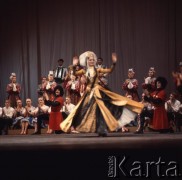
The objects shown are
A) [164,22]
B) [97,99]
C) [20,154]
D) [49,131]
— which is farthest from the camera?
[164,22]

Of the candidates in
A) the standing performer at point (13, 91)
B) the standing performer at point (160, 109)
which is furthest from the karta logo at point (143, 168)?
the standing performer at point (13, 91)

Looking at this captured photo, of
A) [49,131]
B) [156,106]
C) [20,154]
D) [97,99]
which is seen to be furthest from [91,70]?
[20,154]

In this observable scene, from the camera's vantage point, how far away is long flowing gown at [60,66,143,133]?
28.5 ft

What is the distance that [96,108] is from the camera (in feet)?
28.7

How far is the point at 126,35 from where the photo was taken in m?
13.7

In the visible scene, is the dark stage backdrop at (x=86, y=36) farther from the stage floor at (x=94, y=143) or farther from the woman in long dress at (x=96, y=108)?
the stage floor at (x=94, y=143)

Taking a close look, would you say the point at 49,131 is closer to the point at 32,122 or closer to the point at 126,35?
the point at 32,122

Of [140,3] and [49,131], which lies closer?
[49,131]

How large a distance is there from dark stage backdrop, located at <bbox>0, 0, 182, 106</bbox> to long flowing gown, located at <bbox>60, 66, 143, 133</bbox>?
4.77 m

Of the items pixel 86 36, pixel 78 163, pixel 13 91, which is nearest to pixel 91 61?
pixel 13 91

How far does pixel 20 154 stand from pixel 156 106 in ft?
15.6

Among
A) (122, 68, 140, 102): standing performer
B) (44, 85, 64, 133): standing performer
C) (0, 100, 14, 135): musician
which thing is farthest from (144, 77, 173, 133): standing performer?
(0, 100, 14, 135): musician

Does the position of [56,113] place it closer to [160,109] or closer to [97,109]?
[97,109]

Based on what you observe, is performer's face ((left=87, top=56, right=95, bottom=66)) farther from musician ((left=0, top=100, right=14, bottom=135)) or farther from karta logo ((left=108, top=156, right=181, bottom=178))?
karta logo ((left=108, top=156, right=181, bottom=178))
